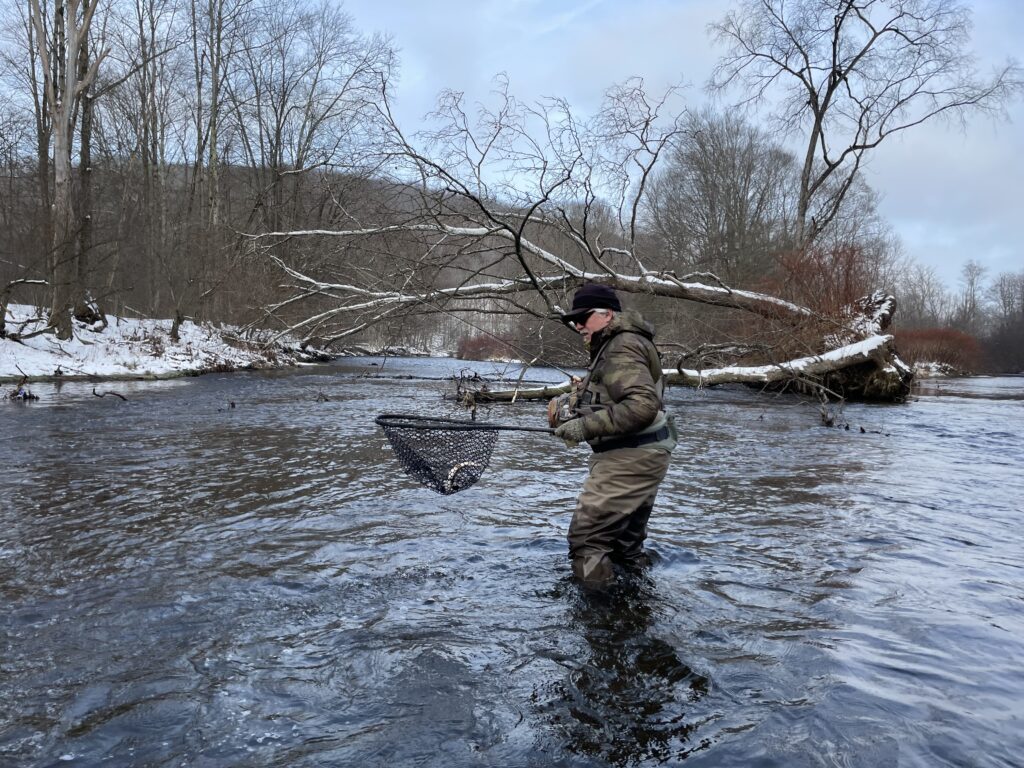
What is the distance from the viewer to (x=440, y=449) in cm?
484

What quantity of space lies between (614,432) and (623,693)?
1489 mm

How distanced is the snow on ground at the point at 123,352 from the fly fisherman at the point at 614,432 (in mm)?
10163

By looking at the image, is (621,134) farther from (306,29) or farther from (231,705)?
(306,29)

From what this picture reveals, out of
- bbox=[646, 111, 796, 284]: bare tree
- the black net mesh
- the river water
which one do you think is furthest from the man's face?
bbox=[646, 111, 796, 284]: bare tree

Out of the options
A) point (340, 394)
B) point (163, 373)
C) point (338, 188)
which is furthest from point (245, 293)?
point (338, 188)

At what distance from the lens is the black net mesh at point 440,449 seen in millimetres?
4742

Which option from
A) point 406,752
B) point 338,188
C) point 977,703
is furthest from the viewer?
point 338,188

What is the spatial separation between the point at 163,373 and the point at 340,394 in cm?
625

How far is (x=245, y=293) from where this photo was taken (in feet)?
68.3

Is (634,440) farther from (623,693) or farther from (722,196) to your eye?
(722,196)

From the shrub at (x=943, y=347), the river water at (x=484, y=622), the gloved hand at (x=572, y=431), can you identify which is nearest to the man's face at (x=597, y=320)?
the gloved hand at (x=572, y=431)

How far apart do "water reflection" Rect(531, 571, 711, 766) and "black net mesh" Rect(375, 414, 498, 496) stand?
1.37 metres

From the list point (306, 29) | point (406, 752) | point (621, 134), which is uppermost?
point (306, 29)

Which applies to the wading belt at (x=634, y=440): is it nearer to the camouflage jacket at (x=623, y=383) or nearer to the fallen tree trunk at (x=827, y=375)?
the camouflage jacket at (x=623, y=383)
